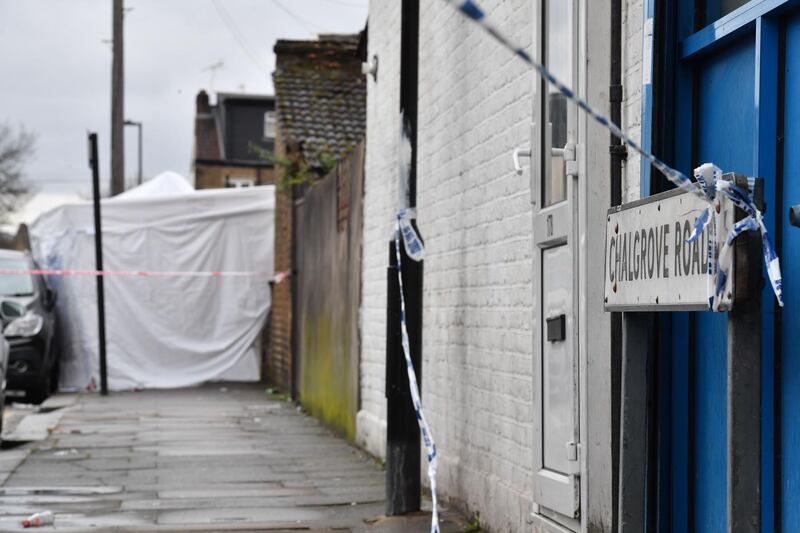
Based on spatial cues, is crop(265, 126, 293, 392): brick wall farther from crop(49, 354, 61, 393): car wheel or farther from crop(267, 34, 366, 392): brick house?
crop(49, 354, 61, 393): car wheel

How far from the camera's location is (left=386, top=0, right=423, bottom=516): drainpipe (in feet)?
24.2

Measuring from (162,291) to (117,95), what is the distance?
6.72m

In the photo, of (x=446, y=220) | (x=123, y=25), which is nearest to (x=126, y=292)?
(x=123, y=25)

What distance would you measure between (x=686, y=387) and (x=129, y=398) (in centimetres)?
1366

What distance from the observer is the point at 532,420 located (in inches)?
240

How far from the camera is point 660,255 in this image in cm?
378

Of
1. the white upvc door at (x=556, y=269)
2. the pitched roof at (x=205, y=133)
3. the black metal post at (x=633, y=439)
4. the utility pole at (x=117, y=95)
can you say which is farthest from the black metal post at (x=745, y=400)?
the pitched roof at (x=205, y=133)

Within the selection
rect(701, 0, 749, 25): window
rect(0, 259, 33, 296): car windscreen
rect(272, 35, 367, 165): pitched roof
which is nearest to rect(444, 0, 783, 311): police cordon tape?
rect(701, 0, 749, 25): window

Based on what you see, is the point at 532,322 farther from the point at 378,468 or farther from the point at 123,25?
the point at 123,25

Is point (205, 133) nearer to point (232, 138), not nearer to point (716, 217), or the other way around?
point (232, 138)

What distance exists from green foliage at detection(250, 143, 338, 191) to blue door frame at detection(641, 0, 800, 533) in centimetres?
1210

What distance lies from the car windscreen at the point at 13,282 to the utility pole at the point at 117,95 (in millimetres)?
7437

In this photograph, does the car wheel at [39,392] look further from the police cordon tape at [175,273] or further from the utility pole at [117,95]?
the utility pole at [117,95]

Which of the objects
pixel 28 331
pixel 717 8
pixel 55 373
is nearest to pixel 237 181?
pixel 55 373
